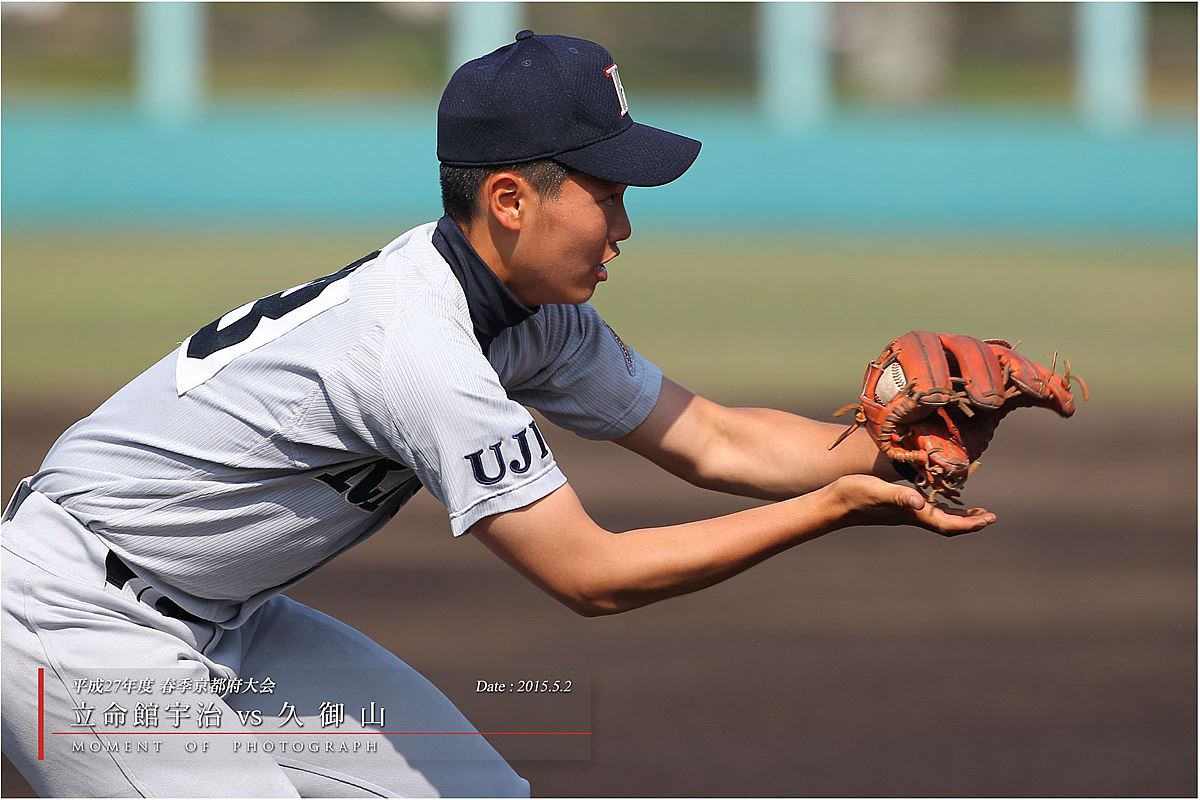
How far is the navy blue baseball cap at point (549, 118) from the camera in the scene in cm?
233

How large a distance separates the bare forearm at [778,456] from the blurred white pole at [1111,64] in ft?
54.4

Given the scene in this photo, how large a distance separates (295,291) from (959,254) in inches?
621

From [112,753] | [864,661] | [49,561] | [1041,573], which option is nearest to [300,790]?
[112,753]

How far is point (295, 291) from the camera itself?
247cm

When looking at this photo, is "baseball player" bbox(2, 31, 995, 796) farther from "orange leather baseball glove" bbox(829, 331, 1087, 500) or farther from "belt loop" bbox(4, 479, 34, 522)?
"orange leather baseball glove" bbox(829, 331, 1087, 500)

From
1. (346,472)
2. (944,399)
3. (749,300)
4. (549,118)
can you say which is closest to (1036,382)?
(944,399)

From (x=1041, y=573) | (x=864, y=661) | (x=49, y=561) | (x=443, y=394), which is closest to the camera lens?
(x=443, y=394)

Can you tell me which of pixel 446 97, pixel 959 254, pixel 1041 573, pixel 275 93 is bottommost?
pixel 959 254

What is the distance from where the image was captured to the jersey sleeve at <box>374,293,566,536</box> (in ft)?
7.25

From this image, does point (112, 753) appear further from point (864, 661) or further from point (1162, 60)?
point (1162, 60)

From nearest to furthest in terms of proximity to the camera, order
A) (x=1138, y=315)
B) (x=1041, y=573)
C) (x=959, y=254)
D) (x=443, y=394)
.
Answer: (x=443, y=394) → (x=1041, y=573) → (x=1138, y=315) → (x=959, y=254)

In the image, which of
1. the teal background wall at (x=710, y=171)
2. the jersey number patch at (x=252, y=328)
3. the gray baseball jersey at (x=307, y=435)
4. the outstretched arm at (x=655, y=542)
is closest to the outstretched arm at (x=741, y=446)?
the gray baseball jersey at (x=307, y=435)

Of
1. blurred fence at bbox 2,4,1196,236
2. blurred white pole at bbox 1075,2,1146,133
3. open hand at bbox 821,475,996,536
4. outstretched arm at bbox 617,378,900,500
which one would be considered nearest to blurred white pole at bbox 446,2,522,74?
→ blurred fence at bbox 2,4,1196,236

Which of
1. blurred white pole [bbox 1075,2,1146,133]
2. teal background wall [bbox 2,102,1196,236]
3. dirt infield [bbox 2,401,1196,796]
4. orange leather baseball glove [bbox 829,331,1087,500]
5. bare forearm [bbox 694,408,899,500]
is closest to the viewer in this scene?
orange leather baseball glove [bbox 829,331,1087,500]
